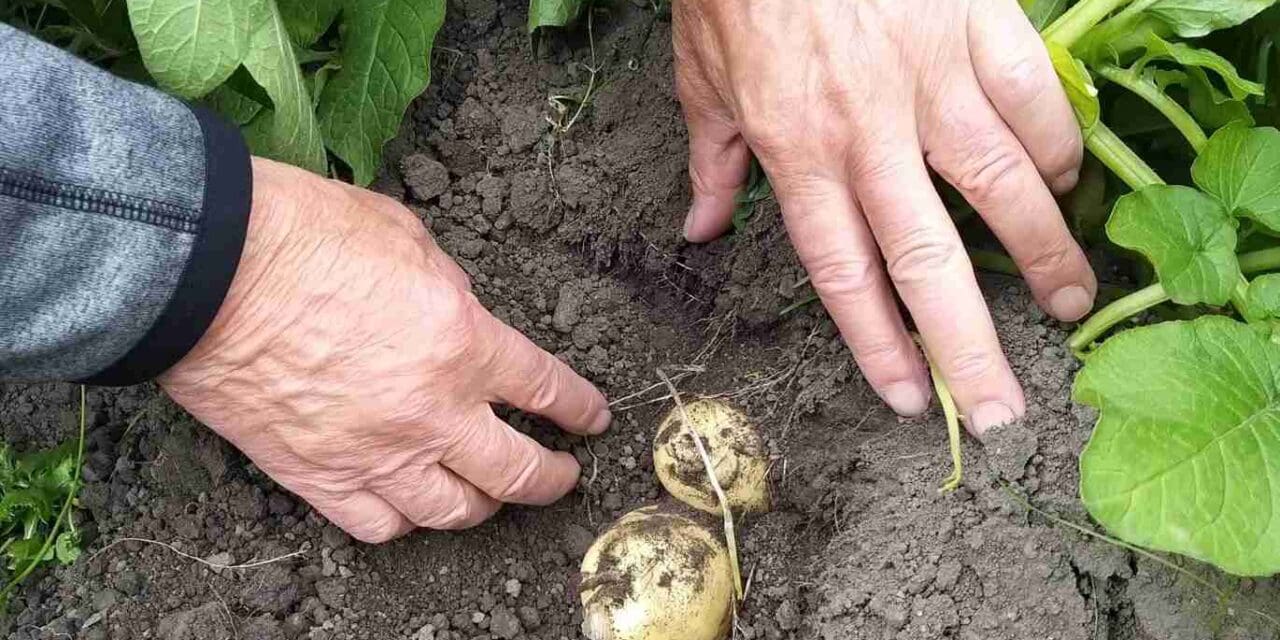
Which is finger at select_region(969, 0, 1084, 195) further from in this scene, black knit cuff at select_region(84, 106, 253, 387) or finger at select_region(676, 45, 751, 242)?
black knit cuff at select_region(84, 106, 253, 387)

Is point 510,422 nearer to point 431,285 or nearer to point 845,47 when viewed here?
point 431,285

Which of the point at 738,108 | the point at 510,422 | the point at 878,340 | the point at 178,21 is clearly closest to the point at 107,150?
the point at 178,21

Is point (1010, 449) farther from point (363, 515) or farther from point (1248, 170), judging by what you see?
point (363, 515)

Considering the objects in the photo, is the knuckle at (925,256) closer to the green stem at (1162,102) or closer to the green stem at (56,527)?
the green stem at (1162,102)

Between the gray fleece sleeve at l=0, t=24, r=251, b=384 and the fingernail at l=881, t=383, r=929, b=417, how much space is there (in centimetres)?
93

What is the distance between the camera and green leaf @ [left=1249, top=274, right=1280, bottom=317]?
139cm

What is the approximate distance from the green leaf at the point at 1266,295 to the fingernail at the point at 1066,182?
0.31 m

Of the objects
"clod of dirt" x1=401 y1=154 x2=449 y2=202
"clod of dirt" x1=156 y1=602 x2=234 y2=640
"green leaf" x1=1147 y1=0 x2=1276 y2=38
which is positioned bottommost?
"clod of dirt" x1=156 y1=602 x2=234 y2=640

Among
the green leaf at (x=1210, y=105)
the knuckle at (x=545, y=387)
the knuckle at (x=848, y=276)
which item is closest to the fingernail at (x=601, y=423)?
the knuckle at (x=545, y=387)

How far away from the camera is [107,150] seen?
1.30 m

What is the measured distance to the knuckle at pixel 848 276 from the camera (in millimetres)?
1613

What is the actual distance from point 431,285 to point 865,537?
0.72 meters

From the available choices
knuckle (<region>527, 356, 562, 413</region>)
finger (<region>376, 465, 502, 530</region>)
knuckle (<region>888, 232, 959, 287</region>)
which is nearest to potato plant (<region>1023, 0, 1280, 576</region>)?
knuckle (<region>888, 232, 959, 287</region>)

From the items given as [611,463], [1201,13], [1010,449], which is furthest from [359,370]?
[1201,13]
